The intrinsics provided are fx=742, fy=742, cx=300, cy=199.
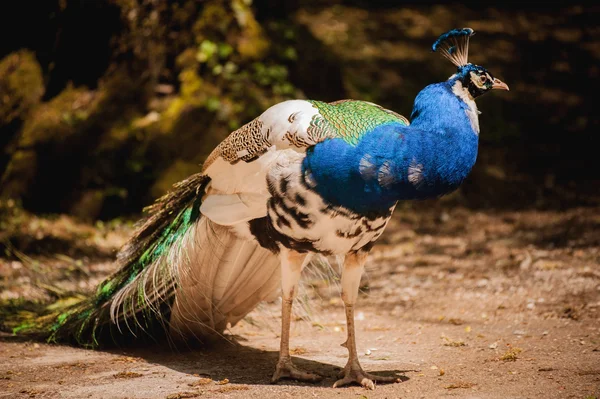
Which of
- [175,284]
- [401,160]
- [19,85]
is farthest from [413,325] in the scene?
[19,85]

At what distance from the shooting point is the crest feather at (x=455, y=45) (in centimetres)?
391

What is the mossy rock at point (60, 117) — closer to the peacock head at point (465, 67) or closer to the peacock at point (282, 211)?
the peacock at point (282, 211)

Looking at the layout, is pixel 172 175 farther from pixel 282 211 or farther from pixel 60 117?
pixel 282 211

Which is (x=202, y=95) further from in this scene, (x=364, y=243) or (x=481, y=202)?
(x=364, y=243)

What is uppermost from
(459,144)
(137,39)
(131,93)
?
(137,39)

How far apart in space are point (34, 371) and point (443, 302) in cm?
316

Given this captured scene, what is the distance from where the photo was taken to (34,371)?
4273mm

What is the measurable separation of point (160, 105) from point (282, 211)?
16.6 ft

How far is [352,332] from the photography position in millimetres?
4109

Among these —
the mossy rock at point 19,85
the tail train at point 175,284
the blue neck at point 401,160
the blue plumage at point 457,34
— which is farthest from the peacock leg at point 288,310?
the mossy rock at point 19,85

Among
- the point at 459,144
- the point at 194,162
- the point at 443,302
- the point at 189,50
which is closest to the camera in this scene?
the point at 459,144

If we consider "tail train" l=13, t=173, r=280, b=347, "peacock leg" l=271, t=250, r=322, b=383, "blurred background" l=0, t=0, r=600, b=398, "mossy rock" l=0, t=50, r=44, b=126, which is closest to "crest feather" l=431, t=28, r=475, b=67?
"peacock leg" l=271, t=250, r=322, b=383

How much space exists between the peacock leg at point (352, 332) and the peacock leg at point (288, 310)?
0.19 meters

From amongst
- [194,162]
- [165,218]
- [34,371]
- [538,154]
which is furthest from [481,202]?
[34,371]
